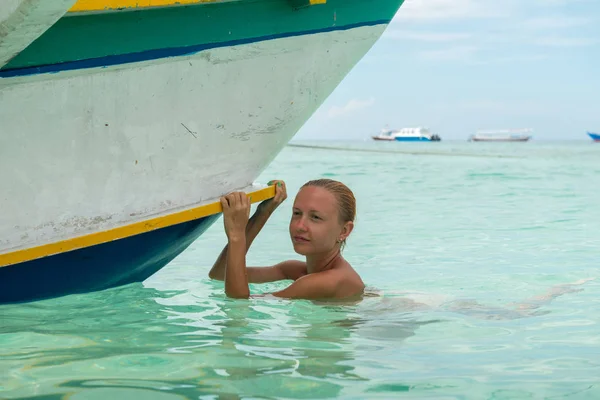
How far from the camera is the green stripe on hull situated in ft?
9.77

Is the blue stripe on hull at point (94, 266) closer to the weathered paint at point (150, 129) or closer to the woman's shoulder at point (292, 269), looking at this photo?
the weathered paint at point (150, 129)

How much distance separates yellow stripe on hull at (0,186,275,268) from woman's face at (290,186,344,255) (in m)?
0.20

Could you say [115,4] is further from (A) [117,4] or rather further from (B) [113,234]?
(B) [113,234]

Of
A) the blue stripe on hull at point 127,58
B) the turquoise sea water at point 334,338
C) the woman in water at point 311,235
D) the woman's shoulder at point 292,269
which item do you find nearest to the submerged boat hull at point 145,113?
the blue stripe on hull at point 127,58

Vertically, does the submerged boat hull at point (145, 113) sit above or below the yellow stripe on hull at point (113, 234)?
above

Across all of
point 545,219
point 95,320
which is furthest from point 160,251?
point 545,219

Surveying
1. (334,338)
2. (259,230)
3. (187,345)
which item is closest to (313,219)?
(259,230)

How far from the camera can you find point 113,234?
3301 millimetres

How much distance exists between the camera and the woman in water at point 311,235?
3600 millimetres

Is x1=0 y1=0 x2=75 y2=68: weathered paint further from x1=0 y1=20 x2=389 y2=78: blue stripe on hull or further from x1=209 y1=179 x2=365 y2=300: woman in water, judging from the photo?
x1=209 y1=179 x2=365 y2=300: woman in water

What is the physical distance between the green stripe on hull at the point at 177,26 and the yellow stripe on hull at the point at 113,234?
2.24ft

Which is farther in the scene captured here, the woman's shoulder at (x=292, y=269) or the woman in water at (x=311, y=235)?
the woman's shoulder at (x=292, y=269)

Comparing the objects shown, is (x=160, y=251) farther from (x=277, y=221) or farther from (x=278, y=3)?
(x=277, y=221)

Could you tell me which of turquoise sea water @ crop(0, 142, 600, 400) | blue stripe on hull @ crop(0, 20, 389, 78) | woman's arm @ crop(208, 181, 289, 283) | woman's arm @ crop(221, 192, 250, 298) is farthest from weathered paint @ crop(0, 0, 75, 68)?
woman's arm @ crop(208, 181, 289, 283)
